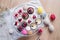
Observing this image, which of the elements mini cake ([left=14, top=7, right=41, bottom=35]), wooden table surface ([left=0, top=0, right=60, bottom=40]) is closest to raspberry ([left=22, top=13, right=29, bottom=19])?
mini cake ([left=14, top=7, right=41, bottom=35])

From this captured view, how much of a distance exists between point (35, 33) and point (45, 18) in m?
0.14

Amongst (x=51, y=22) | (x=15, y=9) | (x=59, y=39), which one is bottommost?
(x=59, y=39)

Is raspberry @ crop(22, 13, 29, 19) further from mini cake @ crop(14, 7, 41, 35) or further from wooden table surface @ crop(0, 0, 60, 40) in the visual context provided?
wooden table surface @ crop(0, 0, 60, 40)

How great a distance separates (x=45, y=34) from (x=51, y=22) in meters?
0.10

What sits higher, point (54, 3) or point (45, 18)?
point (54, 3)

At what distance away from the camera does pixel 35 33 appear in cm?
117

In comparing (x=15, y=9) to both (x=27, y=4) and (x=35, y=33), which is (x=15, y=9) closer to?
(x=27, y=4)

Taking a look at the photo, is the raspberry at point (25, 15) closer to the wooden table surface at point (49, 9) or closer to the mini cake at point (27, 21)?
the mini cake at point (27, 21)

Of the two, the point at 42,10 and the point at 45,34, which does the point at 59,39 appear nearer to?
the point at 45,34

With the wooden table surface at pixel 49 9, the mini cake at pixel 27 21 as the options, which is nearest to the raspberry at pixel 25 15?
the mini cake at pixel 27 21

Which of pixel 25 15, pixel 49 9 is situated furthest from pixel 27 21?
pixel 49 9

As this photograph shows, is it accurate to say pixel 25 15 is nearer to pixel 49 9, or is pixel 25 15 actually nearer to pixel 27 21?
pixel 27 21

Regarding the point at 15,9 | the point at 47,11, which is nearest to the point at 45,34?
the point at 47,11

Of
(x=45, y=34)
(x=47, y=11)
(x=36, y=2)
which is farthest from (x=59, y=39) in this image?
(x=36, y=2)
